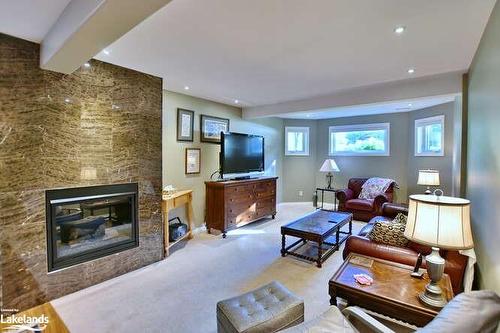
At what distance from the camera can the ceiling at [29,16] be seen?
1772mm

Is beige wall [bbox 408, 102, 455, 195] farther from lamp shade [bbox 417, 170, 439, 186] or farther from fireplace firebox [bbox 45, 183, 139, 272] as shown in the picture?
fireplace firebox [bbox 45, 183, 139, 272]

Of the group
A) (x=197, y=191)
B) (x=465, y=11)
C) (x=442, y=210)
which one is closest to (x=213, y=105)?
(x=197, y=191)

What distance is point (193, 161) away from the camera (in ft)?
15.3

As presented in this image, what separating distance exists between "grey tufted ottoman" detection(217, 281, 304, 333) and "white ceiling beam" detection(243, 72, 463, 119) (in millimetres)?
3370

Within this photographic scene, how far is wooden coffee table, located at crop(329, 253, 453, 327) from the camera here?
5.30 feet

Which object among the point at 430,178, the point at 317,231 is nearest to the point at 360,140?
the point at 430,178

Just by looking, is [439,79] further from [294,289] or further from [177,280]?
[177,280]

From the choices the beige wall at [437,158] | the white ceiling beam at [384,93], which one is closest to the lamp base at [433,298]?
the white ceiling beam at [384,93]

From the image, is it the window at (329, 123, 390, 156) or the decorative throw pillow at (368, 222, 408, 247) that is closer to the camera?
the decorative throw pillow at (368, 222, 408, 247)

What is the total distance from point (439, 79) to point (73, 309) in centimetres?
504

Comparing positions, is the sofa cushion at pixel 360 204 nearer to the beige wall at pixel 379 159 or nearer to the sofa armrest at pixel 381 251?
the beige wall at pixel 379 159

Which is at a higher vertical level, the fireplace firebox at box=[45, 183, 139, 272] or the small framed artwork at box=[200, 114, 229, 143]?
the small framed artwork at box=[200, 114, 229, 143]

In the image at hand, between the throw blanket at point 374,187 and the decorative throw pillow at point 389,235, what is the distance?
11.4 ft

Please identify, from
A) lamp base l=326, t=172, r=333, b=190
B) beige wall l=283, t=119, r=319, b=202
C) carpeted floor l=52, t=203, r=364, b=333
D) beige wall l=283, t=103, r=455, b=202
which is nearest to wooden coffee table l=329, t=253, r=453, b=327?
carpeted floor l=52, t=203, r=364, b=333
